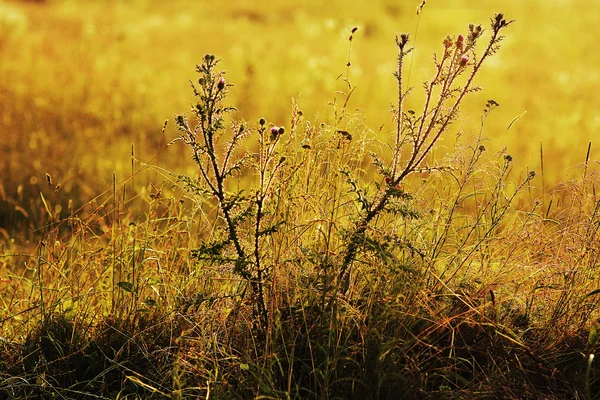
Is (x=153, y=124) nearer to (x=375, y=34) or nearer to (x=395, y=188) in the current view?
(x=395, y=188)

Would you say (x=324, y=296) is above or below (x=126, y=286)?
above

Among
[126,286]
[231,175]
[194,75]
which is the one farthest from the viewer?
[194,75]

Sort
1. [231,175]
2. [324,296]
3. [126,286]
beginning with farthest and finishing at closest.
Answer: [126,286] < [231,175] < [324,296]

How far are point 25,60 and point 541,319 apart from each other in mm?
6779

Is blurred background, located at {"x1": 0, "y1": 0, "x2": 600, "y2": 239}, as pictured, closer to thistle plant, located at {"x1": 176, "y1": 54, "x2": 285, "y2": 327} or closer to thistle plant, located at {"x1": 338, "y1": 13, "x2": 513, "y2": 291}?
thistle plant, located at {"x1": 338, "y1": 13, "x2": 513, "y2": 291}

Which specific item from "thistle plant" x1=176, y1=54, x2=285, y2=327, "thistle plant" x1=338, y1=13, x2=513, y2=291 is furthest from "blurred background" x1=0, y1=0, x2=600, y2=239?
"thistle plant" x1=176, y1=54, x2=285, y2=327

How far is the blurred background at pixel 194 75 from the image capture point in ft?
20.7

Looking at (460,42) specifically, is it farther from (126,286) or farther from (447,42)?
(126,286)

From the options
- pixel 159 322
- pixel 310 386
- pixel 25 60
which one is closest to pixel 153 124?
pixel 25 60

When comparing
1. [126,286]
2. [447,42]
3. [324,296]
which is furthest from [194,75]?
[324,296]

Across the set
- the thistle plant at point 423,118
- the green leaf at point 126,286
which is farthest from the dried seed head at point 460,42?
the green leaf at point 126,286

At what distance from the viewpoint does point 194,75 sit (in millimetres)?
9016

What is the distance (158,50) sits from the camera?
33.9 feet

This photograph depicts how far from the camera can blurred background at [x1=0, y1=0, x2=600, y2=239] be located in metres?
6.31
